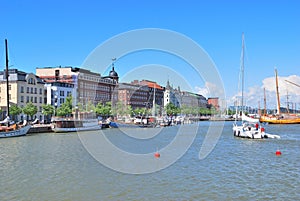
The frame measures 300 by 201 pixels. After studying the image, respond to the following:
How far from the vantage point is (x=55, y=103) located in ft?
315

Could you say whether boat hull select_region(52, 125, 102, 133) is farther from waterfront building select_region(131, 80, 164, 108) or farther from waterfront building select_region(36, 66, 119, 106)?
waterfront building select_region(131, 80, 164, 108)

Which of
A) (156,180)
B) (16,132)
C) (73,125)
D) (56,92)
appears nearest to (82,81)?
(56,92)

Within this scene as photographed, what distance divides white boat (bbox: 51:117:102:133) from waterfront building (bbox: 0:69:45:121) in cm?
1610

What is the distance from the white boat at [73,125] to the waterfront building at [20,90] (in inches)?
634

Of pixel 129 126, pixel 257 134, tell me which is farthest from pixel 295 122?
pixel 257 134

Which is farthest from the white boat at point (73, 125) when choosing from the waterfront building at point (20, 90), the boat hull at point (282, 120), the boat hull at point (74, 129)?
the boat hull at point (282, 120)

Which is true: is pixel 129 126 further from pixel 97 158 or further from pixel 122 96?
pixel 122 96

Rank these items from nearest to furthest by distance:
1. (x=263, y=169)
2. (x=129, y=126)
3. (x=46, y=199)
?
(x=46, y=199) → (x=263, y=169) → (x=129, y=126)

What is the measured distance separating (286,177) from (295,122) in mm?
92598

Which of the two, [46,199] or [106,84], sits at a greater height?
[106,84]

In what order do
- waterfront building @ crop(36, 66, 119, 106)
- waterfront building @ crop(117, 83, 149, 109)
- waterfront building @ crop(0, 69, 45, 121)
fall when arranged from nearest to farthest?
waterfront building @ crop(0, 69, 45, 121)
waterfront building @ crop(36, 66, 119, 106)
waterfront building @ crop(117, 83, 149, 109)

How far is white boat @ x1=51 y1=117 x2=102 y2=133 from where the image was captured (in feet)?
212

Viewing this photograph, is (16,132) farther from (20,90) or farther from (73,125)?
(20,90)

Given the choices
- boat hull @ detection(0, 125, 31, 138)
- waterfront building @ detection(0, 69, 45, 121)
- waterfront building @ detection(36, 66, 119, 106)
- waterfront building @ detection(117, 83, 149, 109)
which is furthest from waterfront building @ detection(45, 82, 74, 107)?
waterfront building @ detection(117, 83, 149, 109)
